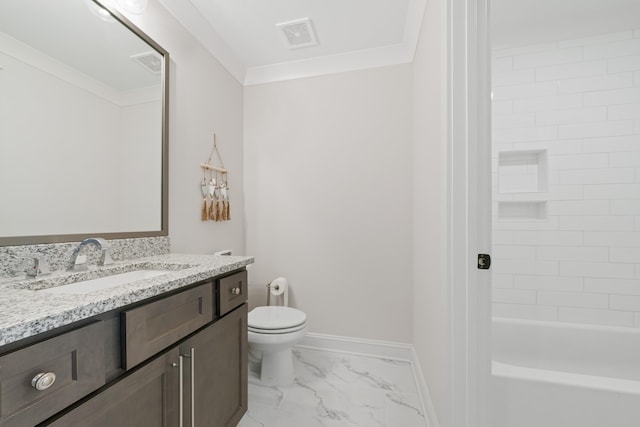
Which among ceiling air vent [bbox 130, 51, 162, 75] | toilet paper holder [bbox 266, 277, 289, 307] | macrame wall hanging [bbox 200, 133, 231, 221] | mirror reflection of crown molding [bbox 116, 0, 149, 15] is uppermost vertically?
mirror reflection of crown molding [bbox 116, 0, 149, 15]

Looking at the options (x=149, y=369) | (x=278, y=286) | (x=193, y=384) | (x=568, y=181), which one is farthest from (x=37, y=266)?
(x=568, y=181)

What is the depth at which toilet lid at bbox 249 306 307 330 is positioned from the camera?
5.33 feet

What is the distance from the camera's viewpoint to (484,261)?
965 mm

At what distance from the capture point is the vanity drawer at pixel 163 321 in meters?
0.73

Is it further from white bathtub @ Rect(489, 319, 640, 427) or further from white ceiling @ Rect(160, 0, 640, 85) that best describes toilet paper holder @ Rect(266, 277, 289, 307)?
white ceiling @ Rect(160, 0, 640, 85)

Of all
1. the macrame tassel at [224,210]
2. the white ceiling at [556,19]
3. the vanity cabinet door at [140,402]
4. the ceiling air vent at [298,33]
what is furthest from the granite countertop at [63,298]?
the white ceiling at [556,19]

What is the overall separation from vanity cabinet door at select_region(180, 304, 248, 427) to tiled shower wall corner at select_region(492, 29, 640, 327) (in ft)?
6.05

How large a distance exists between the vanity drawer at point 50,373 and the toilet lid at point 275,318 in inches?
40.7

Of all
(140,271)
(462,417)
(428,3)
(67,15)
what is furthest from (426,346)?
(67,15)

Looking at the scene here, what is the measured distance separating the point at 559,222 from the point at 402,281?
3.83 ft

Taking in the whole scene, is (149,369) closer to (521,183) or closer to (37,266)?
(37,266)

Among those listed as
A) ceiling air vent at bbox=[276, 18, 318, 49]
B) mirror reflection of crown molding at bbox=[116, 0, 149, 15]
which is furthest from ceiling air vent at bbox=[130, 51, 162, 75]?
ceiling air vent at bbox=[276, 18, 318, 49]

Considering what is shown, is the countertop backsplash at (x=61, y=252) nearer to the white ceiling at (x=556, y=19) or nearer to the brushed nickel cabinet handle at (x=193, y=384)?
the brushed nickel cabinet handle at (x=193, y=384)

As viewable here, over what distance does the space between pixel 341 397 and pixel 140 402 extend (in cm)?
119
